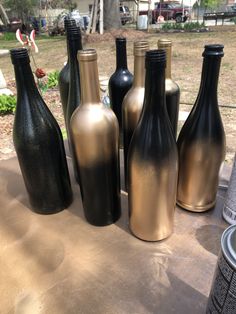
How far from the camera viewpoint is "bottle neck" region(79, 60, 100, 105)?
0.45 metres

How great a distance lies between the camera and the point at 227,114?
245 centimetres

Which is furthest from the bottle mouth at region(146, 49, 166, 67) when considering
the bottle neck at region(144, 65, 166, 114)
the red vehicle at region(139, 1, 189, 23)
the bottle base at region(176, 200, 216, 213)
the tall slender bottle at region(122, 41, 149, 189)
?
the red vehicle at region(139, 1, 189, 23)

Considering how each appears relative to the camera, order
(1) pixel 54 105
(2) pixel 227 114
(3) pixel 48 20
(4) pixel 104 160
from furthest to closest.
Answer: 1. (3) pixel 48 20
2. (1) pixel 54 105
3. (2) pixel 227 114
4. (4) pixel 104 160

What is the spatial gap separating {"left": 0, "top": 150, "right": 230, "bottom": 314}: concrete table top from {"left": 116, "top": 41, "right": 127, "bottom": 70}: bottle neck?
34 centimetres

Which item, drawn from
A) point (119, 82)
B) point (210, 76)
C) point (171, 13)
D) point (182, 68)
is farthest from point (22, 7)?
point (210, 76)

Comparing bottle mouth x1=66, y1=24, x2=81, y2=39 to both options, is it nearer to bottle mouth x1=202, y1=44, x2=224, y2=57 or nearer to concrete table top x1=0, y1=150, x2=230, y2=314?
bottle mouth x1=202, y1=44, x2=224, y2=57

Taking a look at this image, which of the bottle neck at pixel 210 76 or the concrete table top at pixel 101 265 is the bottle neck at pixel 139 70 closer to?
the bottle neck at pixel 210 76

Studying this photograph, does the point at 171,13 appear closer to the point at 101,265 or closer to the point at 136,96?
the point at 136,96

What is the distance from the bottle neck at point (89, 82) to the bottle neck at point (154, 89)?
9 cm

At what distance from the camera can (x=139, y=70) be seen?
54 cm

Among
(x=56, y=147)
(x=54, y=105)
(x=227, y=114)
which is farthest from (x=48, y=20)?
(x=56, y=147)

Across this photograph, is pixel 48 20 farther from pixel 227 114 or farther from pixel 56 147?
pixel 56 147

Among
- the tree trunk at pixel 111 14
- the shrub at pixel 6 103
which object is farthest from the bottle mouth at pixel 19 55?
the tree trunk at pixel 111 14

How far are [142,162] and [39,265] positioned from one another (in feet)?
0.89
